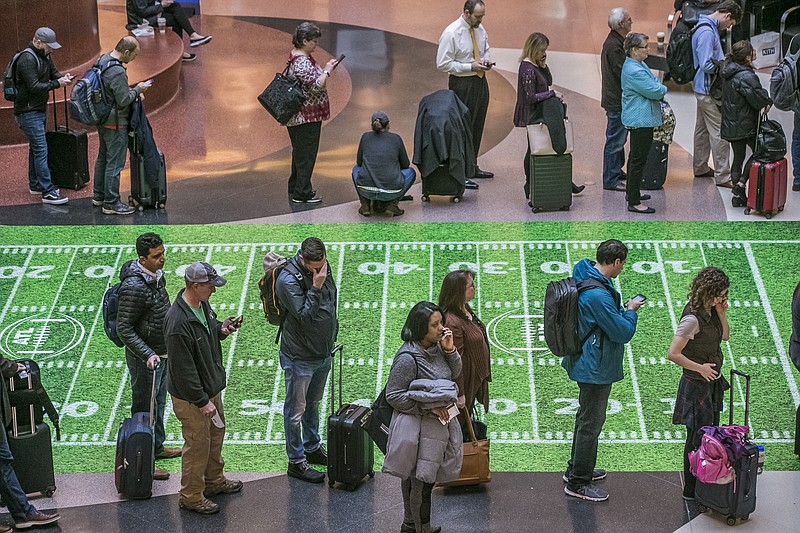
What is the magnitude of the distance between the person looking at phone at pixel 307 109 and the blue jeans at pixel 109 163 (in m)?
1.56

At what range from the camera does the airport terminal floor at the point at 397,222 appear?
766 centimetres

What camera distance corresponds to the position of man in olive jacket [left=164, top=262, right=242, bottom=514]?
722 centimetres

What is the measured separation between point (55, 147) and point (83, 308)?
2.94 metres

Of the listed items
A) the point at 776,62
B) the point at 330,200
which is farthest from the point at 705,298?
the point at 776,62

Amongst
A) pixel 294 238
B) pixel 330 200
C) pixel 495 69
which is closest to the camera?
pixel 294 238

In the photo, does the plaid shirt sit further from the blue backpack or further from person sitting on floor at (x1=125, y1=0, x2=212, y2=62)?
person sitting on floor at (x1=125, y1=0, x2=212, y2=62)

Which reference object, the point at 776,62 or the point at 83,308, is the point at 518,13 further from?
the point at 83,308

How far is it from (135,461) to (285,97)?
4.95m

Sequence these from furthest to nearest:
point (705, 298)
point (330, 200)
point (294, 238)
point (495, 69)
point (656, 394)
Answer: point (495, 69)
point (330, 200)
point (294, 238)
point (656, 394)
point (705, 298)

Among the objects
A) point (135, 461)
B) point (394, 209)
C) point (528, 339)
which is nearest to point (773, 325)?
point (528, 339)

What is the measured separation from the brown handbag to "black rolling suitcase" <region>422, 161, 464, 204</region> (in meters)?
4.85

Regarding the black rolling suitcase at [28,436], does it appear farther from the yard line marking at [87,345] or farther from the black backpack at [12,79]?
the black backpack at [12,79]

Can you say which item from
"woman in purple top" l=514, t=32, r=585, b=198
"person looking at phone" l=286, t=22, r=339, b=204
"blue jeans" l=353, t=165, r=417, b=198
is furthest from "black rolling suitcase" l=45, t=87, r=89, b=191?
"woman in purple top" l=514, t=32, r=585, b=198

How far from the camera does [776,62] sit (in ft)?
49.2
